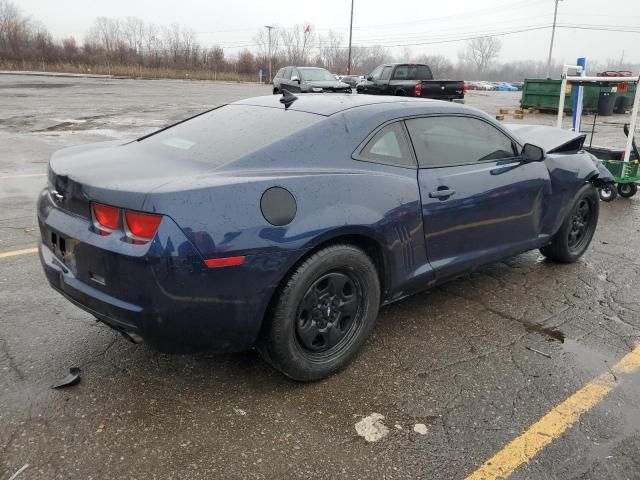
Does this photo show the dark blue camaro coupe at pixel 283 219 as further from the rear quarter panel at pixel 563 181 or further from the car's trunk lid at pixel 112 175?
the rear quarter panel at pixel 563 181

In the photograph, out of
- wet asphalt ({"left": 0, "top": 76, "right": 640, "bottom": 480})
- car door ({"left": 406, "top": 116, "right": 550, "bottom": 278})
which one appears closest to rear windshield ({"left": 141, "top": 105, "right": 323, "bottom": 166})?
car door ({"left": 406, "top": 116, "right": 550, "bottom": 278})

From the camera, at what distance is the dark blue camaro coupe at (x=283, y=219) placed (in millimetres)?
2441

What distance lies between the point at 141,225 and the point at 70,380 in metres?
1.09

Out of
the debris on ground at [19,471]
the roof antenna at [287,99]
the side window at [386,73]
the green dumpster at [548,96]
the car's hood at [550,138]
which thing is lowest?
the debris on ground at [19,471]

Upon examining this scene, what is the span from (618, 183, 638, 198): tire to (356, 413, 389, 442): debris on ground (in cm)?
656

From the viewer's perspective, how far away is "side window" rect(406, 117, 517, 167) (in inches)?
136

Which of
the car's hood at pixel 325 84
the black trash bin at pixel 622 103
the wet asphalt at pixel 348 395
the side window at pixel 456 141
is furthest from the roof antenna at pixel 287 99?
the black trash bin at pixel 622 103

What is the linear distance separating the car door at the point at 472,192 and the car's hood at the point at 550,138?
1.51ft

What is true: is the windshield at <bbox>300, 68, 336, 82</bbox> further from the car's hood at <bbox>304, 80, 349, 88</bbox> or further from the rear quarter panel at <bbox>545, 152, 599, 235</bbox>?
the rear quarter panel at <bbox>545, 152, 599, 235</bbox>

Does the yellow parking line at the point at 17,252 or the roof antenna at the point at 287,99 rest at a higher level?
the roof antenna at the point at 287,99

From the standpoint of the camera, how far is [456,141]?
3.71 m

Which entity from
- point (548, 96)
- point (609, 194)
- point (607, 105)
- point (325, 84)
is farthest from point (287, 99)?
point (607, 105)

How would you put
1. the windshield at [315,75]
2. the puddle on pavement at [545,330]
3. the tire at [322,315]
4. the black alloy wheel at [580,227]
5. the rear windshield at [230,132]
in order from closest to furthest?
1. the tire at [322,315]
2. the rear windshield at [230,132]
3. the puddle on pavement at [545,330]
4. the black alloy wheel at [580,227]
5. the windshield at [315,75]

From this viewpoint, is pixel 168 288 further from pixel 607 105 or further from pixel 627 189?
pixel 607 105
